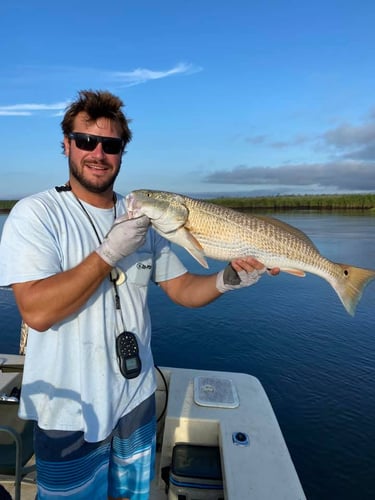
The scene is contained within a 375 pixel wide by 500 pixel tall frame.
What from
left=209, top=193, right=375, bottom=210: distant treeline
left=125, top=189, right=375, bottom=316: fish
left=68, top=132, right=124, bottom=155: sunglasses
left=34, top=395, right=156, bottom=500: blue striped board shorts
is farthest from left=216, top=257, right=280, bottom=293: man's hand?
left=209, top=193, right=375, bottom=210: distant treeline

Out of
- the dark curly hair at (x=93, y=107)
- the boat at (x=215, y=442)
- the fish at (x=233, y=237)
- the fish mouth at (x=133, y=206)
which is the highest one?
the dark curly hair at (x=93, y=107)

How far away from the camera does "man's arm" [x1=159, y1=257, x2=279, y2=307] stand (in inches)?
113

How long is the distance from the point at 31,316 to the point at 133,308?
0.69 meters

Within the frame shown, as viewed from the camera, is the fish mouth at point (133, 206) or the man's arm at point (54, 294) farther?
the fish mouth at point (133, 206)

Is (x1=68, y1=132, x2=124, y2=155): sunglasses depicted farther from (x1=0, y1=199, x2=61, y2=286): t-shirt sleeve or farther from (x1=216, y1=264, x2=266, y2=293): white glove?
(x1=216, y1=264, x2=266, y2=293): white glove

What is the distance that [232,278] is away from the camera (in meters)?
2.85

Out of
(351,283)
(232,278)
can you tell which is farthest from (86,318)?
(351,283)

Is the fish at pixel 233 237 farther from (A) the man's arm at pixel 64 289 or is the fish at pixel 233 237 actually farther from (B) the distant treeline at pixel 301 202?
(B) the distant treeline at pixel 301 202

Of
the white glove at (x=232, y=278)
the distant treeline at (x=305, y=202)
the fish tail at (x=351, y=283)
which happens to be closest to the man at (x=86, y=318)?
the white glove at (x=232, y=278)

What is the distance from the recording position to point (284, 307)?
35.7 ft

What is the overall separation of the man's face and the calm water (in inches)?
195

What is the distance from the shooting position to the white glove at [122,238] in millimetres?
2211

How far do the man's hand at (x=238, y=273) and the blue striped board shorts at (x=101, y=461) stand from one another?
3.37 feet

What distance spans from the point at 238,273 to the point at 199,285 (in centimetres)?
35
